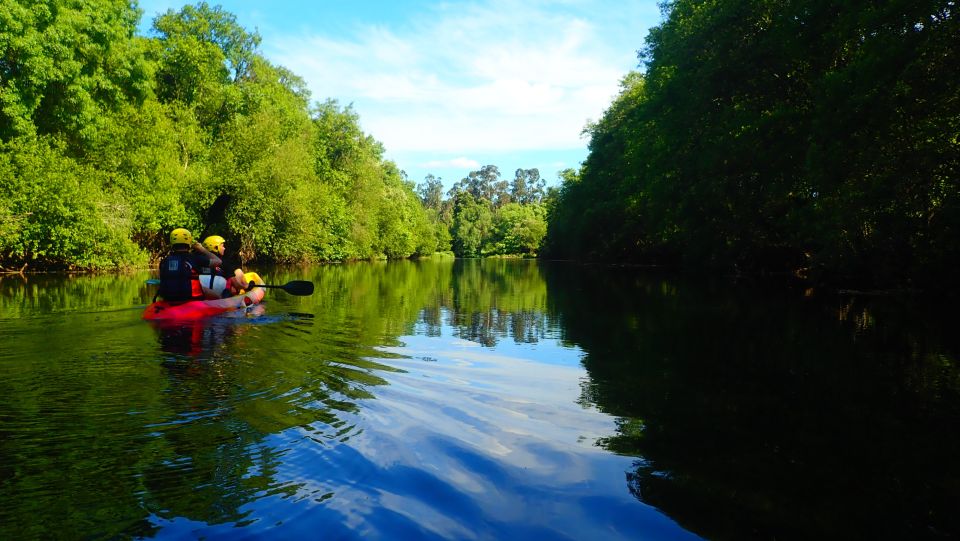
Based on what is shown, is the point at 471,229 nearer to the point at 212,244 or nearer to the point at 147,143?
the point at 147,143

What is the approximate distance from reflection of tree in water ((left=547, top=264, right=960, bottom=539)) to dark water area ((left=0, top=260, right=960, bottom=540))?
0.02 meters

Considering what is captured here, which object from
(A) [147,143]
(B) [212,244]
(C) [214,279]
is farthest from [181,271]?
(A) [147,143]

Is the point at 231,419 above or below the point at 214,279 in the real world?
below

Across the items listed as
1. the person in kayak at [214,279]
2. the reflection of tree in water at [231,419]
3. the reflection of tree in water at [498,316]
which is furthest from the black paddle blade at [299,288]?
the reflection of tree in water at [231,419]

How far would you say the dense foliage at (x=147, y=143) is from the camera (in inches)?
858

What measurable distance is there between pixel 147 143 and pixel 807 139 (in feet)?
93.7

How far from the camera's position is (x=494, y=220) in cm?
12838

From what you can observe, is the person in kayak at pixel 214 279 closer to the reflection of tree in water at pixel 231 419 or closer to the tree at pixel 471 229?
the reflection of tree in water at pixel 231 419

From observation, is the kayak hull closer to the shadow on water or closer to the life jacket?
the life jacket

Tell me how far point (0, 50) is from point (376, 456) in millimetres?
23951

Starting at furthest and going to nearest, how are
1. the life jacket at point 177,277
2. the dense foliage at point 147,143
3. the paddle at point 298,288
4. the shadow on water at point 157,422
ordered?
the dense foliage at point 147,143 → the paddle at point 298,288 → the life jacket at point 177,277 → the shadow on water at point 157,422

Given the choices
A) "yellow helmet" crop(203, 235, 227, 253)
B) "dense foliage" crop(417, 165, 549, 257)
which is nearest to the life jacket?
"yellow helmet" crop(203, 235, 227, 253)

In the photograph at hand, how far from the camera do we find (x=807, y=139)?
20.5m

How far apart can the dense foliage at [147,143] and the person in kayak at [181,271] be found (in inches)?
595
